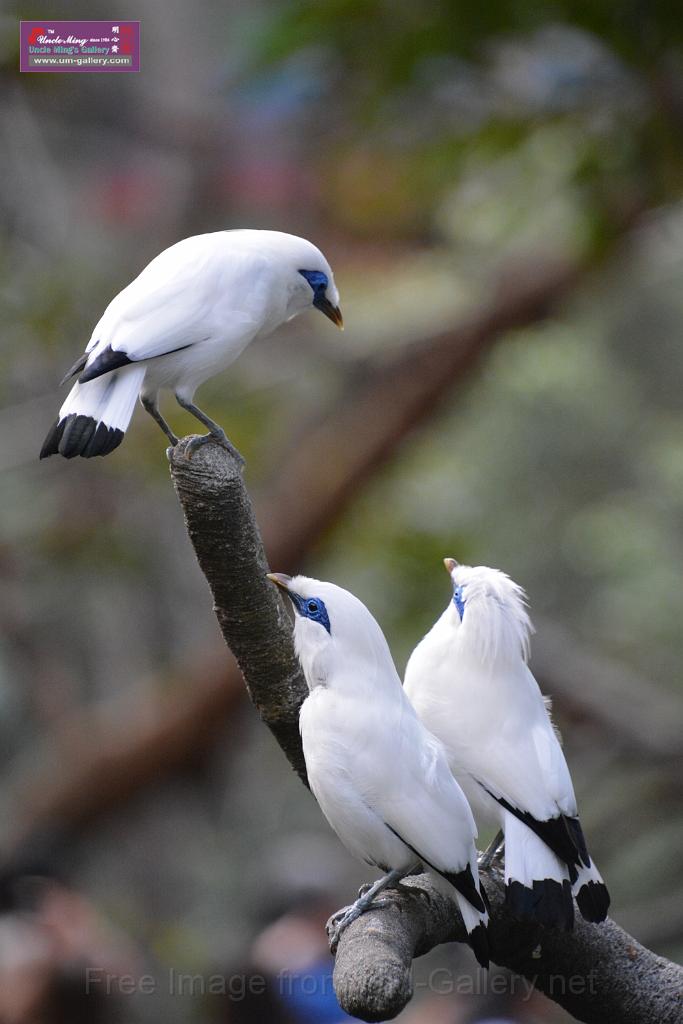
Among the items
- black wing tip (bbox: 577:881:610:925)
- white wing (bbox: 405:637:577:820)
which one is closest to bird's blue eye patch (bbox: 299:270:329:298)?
white wing (bbox: 405:637:577:820)

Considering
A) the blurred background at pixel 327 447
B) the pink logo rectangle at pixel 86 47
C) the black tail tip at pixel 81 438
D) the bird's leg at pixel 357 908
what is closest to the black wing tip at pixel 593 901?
the bird's leg at pixel 357 908

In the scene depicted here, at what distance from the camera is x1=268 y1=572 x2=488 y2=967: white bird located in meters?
1.40

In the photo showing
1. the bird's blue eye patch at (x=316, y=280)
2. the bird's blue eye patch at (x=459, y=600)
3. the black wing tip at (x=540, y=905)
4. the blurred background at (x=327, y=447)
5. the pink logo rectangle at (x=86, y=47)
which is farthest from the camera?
the blurred background at (x=327, y=447)

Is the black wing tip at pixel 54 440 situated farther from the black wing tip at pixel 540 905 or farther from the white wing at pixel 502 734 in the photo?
the black wing tip at pixel 540 905

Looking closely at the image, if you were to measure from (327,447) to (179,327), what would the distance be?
123 inches

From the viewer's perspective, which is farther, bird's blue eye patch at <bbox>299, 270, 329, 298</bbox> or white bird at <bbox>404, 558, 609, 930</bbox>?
bird's blue eye patch at <bbox>299, 270, 329, 298</bbox>

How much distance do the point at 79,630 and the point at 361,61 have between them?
171 inches

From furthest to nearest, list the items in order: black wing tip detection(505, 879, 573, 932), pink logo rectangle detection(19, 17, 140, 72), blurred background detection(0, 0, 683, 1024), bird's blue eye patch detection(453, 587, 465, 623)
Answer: blurred background detection(0, 0, 683, 1024) → pink logo rectangle detection(19, 17, 140, 72) → bird's blue eye patch detection(453, 587, 465, 623) → black wing tip detection(505, 879, 573, 932)

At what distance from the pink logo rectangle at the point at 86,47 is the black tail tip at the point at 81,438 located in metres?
1.09

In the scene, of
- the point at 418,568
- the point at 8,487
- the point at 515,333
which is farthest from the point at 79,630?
the point at 515,333

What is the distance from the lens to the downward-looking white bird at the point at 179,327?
1.42 m

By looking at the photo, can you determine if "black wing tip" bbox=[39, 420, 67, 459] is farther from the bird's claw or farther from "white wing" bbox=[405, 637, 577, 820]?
the bird's claw

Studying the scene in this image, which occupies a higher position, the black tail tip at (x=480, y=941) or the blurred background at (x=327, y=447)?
the blurred background at (x=327, y=447)

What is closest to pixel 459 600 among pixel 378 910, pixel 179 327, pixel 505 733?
pixel 505 733
